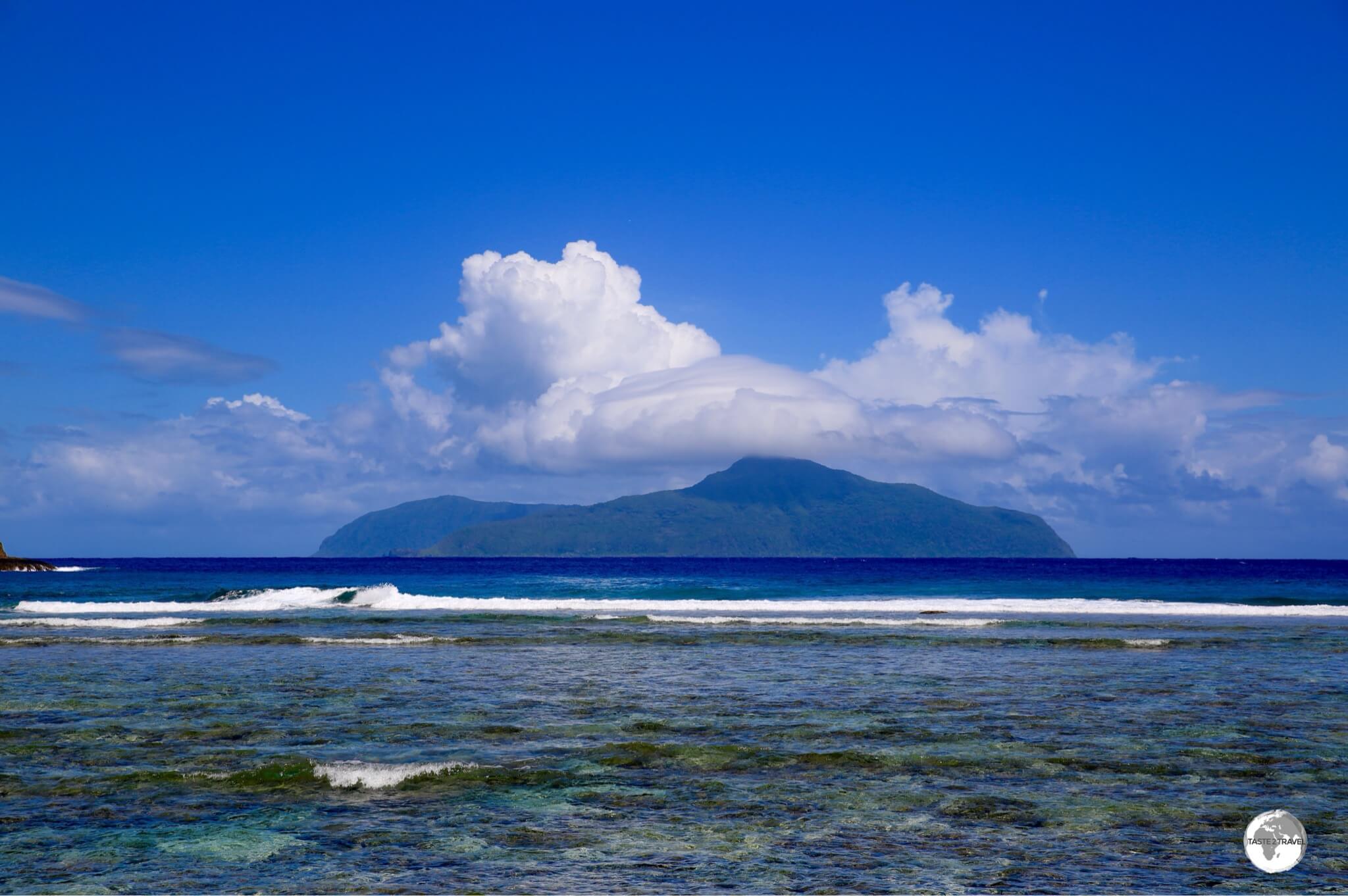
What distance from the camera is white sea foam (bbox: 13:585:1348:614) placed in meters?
56.7

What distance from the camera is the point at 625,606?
62.4 metres

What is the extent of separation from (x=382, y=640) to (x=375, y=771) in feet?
78.1

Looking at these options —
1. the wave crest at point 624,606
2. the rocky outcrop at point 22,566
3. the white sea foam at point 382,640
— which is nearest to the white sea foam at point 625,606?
the wave crest at point 624,606

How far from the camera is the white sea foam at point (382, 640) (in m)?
34.9

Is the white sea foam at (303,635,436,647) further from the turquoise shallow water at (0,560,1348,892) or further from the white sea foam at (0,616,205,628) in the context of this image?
the white sea foam at (0,616,205,628)

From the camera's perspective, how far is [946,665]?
2752 centimetres

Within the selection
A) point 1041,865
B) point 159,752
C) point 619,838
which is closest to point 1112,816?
point 1041,865

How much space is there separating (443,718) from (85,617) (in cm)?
4324

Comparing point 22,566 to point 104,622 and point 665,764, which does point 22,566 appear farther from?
point 665,764

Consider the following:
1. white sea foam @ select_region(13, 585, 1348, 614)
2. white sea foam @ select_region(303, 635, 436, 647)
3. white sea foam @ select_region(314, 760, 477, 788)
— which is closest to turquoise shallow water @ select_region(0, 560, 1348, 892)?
white sea foam @ select_region(314, 760, 477, 788)

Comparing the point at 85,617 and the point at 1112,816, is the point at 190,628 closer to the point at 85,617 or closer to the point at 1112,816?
the point at 85,617

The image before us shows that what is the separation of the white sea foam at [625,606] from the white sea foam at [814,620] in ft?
Result: 8.58

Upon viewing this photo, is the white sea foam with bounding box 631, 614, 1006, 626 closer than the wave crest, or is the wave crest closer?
the white sea foam with bounding box 631, 614, 1006, 626

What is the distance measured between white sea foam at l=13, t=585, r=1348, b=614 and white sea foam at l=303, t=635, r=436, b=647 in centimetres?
1749
